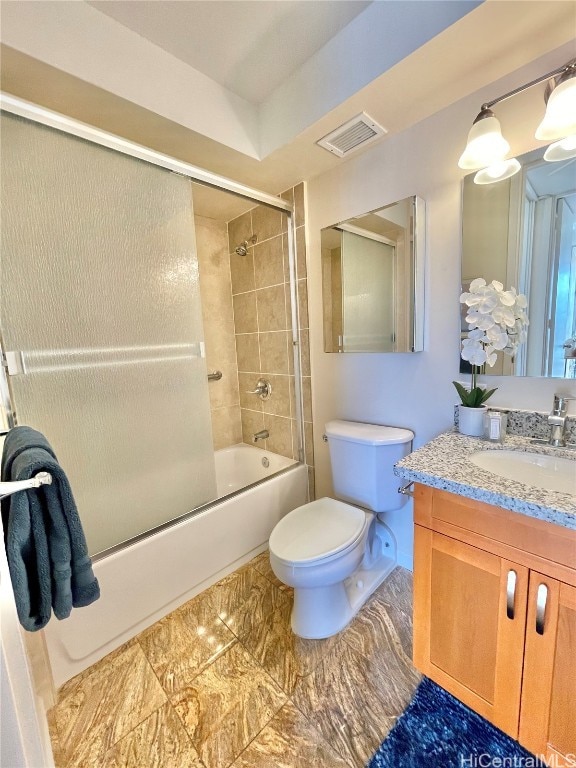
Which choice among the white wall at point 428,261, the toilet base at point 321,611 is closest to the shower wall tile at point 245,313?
the white wall at point 428,261

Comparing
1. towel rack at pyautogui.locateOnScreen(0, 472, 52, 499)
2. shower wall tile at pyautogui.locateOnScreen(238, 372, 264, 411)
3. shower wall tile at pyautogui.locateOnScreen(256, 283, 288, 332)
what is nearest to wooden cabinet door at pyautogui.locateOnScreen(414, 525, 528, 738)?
towel rack at pyautogui.locateOnScreen(0, 472, 52, 499)

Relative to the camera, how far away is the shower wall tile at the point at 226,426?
2.41 m

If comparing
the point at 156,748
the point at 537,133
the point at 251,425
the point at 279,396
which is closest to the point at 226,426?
the point at 251,425

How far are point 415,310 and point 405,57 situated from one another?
843 millimetres

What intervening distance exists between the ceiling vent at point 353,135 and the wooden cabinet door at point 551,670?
166cm

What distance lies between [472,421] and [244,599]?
132 cm

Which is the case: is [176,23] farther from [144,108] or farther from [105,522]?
[105,522]

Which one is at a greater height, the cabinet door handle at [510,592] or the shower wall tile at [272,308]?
the shower wall tile at [272,308]

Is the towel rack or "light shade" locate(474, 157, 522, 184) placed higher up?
"light shade" locate(474, 157, 522, 184)

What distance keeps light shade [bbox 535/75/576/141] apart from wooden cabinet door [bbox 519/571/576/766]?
127cm

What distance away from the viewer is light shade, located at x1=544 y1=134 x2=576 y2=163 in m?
1.02

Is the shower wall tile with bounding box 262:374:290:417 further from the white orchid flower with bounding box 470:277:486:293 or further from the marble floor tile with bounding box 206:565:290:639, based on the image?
the white orchid flower with bounding box 470:277:486:293

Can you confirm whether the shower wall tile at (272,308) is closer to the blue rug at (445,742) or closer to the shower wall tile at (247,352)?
the shower wall tile at (247,352)

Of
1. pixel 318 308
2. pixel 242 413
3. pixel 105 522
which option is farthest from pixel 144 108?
pixel 242 413
